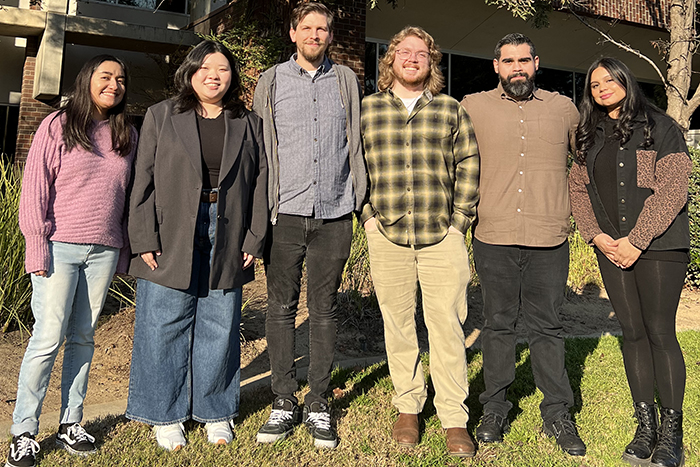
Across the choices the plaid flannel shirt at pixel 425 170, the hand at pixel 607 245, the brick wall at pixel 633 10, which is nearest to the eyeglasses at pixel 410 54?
the plaid flannel shirt at pixel 425 170

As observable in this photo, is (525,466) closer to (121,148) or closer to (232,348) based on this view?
(232,348)

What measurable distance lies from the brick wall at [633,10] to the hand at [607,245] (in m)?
9.03

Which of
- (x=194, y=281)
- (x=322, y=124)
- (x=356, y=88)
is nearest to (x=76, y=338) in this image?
(x=194, y=281)

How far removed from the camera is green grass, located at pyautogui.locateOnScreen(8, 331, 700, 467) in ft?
10.0

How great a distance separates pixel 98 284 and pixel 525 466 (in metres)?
2.49

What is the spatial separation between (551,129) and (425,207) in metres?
0.91

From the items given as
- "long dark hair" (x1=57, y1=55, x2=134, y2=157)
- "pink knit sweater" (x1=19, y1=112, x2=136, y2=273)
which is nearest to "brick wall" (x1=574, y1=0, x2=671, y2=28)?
"long dark hair" (x1=57, y1=55, x2=134, y2=157)

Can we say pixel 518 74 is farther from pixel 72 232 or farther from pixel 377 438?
pixel 72 232

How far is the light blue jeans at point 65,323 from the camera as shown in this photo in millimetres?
2896

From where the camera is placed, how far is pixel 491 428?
335cm

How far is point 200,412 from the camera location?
328 centimetres

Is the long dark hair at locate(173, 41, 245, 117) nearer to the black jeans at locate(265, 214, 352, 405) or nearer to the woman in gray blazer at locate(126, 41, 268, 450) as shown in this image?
the woman in gray blazer at locate(126, 41, 268, 450)

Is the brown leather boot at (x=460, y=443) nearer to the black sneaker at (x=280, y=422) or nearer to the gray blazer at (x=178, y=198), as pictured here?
the black sneaker at (x=280, y=422)

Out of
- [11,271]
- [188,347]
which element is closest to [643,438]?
[188,347]
